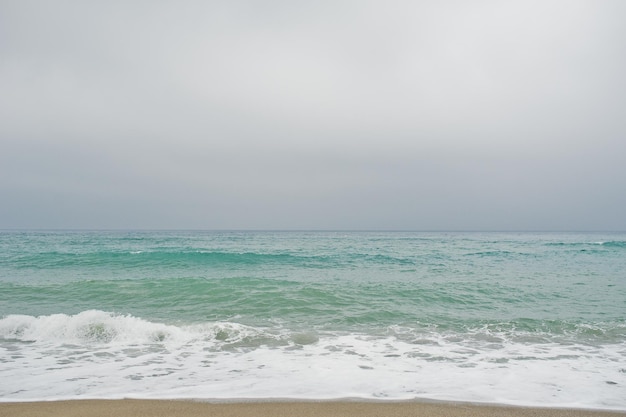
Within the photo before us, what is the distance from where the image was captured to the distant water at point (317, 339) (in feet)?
17.4

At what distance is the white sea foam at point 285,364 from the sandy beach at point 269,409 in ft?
0.81

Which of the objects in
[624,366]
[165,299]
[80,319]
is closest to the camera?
[624,366]

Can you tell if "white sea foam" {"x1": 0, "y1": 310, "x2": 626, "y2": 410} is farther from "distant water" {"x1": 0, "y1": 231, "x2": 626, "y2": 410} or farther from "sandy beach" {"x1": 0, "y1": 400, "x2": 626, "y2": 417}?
"sandy beach" {"x1": 0, "y1": 400, "x2": 626, "y2": 417}

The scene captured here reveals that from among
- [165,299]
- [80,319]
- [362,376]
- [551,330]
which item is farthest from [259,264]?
[362,376]

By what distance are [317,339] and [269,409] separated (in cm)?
373

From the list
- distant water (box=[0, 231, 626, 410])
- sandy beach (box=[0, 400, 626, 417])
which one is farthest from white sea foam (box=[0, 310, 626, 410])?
sandy beach (box=[0, 400, 626, 417])

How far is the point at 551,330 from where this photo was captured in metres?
8.98

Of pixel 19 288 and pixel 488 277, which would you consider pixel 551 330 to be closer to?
pixel 488 277

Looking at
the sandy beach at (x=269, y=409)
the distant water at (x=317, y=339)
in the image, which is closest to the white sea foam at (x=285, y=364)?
the distant water at (x=317, y=339)

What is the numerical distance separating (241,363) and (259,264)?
18.0 metres

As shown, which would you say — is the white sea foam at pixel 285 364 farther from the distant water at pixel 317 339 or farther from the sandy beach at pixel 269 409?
A: the sandy beach at pixel 269 409

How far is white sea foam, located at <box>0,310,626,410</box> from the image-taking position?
511 centimetres

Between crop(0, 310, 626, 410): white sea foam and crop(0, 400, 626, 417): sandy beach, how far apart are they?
9.8 inches

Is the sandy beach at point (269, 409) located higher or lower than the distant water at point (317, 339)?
higher
